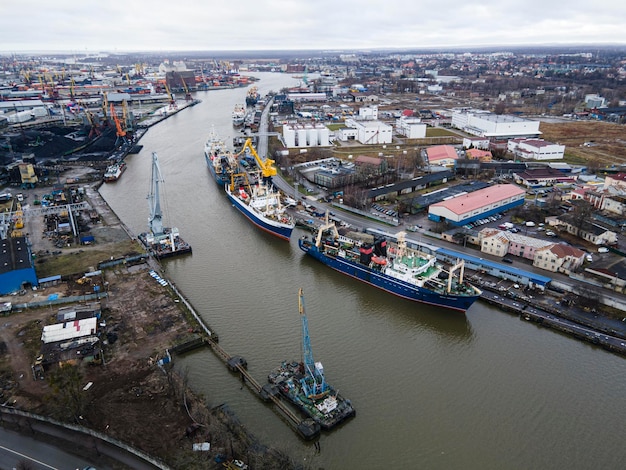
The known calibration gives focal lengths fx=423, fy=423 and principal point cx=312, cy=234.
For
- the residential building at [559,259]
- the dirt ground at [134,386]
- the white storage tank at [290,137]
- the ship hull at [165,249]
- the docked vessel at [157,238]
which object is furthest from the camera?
the white storage tank at [290,137]

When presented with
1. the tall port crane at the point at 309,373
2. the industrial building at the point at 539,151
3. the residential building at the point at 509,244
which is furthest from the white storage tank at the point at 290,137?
the tall port crane at the point at 309,373

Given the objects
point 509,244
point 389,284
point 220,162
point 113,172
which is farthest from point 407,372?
point 113,172

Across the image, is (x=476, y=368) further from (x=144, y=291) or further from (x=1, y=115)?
(x=1, y=115)

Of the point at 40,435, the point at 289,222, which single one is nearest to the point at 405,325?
the point at 289,222

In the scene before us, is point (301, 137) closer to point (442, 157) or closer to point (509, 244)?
point (442, 157)

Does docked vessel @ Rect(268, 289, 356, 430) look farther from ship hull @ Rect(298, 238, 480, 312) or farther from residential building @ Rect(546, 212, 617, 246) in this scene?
residential building @ Rect(546, 212, 617, 246)

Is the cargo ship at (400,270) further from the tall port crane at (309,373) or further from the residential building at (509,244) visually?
the tall port crane at (309,373)
